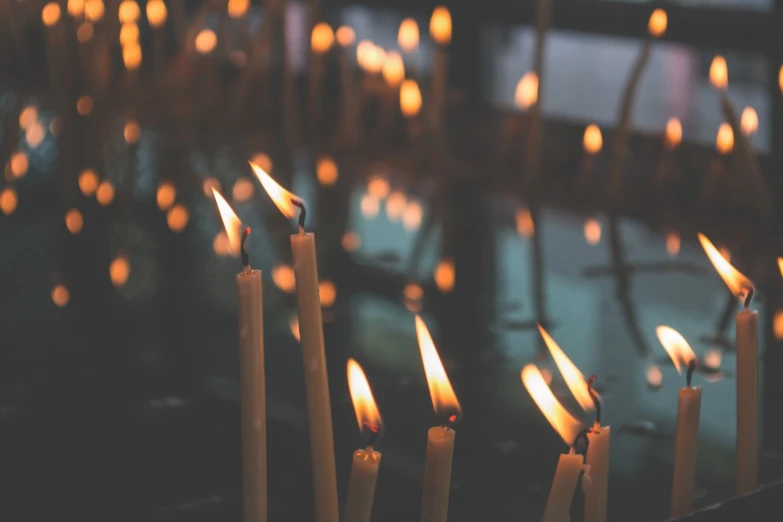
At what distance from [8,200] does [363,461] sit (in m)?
0.77

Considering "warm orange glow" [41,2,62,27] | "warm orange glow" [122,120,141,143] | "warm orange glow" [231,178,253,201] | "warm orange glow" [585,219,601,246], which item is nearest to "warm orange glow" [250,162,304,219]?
"warm orange glow" [585,219,601,246]

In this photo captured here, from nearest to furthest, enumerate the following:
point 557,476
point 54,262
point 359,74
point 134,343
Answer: point 557,476 → point 134,343 → point 54,262 → point 359,74

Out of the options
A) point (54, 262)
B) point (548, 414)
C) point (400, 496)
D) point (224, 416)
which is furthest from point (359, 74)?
point (548, 414)

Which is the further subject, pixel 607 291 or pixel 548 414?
pixel 607 291

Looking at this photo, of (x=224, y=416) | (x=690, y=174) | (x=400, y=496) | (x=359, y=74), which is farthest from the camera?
(x=359, y=74)

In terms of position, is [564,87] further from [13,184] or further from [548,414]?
[548,414]

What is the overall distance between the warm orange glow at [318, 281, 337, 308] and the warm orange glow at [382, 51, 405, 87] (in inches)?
17.0

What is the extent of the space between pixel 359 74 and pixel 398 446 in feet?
2.75

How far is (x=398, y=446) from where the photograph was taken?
1.96 ft

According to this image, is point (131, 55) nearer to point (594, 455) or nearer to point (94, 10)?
point (94, 10)

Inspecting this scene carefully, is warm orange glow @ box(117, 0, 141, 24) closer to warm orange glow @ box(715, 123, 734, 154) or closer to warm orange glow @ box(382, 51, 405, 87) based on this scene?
warm orange glow @ box(382, 51, 405, 87)

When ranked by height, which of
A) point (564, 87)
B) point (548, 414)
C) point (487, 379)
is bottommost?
point (564, 87)

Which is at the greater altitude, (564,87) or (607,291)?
(607,291)

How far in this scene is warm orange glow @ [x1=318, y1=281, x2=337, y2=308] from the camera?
2.69 feet
